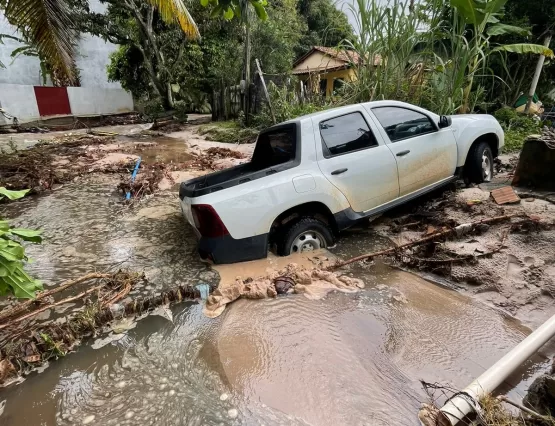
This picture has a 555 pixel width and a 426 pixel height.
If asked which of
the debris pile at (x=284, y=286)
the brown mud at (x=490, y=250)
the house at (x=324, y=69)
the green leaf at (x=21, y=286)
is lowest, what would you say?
the debris pile at (x=284, y=286)

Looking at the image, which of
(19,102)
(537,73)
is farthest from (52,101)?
(537,73)

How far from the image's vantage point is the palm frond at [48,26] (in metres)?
6.13

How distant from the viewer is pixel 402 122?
14.2ft

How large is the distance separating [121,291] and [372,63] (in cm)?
672

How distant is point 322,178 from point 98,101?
21578mm

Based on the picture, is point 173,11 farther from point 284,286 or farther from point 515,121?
point 515,121

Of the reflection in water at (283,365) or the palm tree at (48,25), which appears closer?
the reflection in water at (283,365)

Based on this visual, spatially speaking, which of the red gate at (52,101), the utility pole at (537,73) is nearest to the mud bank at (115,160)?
the red gate at (52,101)


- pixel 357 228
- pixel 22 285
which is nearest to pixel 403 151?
pixel 357 228

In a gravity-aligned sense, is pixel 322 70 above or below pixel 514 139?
above

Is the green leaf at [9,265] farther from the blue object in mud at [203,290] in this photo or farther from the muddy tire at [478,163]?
the muddy tire at [478,163]

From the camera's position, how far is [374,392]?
212cm

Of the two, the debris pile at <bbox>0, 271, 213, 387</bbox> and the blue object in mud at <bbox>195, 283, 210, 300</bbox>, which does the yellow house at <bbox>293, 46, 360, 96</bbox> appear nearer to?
the blue object in mud at <bbox>195, 283, 210, 300</bbox>

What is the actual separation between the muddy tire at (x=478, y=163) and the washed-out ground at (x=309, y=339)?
0.63 meters
